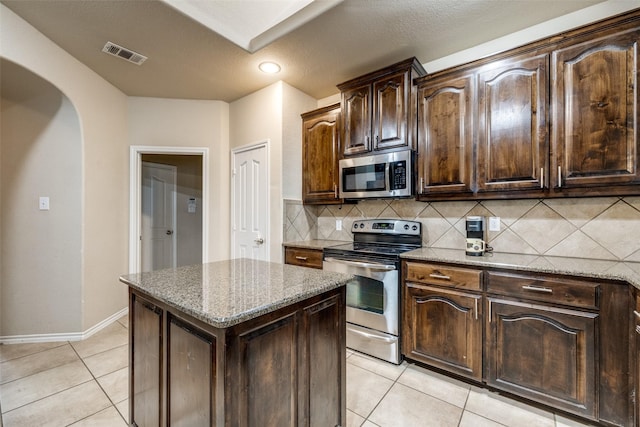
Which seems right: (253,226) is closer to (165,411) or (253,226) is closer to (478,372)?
(165,411)

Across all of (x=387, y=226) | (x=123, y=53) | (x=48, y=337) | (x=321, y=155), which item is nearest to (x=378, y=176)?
(x=387, y=226)

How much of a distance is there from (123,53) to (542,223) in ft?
12.1

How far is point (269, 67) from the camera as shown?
9.00ft

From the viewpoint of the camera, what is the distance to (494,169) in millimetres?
2094

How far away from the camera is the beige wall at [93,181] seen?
236 cm

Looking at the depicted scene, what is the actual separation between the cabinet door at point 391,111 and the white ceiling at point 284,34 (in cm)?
Result: 25

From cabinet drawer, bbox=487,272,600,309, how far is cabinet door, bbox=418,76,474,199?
70 cm

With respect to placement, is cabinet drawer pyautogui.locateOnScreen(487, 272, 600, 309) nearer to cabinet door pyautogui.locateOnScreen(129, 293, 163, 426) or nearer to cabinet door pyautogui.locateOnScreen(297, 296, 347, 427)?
cabinet door pyautogui.locateOnScreen(297, 296, 347, 427)

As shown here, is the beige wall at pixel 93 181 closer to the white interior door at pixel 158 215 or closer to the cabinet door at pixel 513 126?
the white interior door at pixel 158 215

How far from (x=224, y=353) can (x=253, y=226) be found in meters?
2.41

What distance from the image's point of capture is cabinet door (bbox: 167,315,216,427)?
1038 mm

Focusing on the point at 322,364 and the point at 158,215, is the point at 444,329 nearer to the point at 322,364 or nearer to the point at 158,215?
the point at 322,364

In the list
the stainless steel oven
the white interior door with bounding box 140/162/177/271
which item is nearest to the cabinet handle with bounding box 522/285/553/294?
the stainless steel oven

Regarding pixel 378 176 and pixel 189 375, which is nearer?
pixel 189 375
